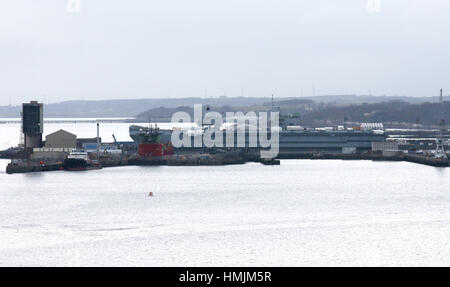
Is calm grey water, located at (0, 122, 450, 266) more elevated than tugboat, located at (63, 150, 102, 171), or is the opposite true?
tugboat, located at (63, 150, 102, 171)

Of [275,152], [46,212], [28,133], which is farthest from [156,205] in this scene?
[275,152]

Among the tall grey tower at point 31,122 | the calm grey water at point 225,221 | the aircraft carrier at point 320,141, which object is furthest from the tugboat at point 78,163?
the aircraft carrier at point 320,141

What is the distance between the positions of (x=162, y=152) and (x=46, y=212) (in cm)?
4309

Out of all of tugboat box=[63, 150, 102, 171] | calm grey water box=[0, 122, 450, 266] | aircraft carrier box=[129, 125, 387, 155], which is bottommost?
calm grey water box=[0, 122, 450, 266]

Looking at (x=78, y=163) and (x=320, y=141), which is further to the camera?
(x=320, y=141)

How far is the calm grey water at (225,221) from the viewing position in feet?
82.0

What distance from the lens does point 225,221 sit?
107 ft

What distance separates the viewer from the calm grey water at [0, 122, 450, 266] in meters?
25.0

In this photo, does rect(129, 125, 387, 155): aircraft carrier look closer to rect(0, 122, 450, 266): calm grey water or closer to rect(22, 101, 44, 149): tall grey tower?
rect(22, 101, 44, 149): tall grey tower

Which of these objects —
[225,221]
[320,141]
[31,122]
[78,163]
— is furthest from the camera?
A: [320,141]

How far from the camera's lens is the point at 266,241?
2761 cm

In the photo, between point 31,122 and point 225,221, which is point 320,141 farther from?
point 225,221

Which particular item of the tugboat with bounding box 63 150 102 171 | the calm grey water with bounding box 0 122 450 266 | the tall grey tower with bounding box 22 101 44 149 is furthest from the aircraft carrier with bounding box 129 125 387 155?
the calm grey water with bounding box 0 122 450 266

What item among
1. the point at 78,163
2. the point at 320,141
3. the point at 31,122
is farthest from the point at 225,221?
the point at 320,141
